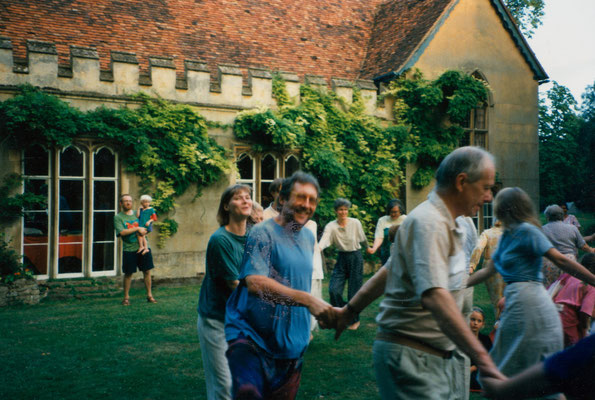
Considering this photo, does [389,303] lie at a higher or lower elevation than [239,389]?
higher

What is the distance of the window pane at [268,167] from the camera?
46.6 ft

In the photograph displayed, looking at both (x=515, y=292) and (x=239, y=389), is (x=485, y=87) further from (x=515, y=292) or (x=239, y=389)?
(x=239, y=389)

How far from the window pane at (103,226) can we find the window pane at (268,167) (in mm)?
4097

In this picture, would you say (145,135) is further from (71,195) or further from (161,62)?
(71,195)

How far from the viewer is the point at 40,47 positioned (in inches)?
439

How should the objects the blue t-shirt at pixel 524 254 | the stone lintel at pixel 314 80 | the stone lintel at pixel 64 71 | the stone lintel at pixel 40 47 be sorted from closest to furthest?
the blue t-shirt at pixel 524 254, the stone lintel at pixel 40 47, the stone lintel at pixel 64 71, the stone lintel at pixel 314 80

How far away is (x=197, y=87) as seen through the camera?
12984mm

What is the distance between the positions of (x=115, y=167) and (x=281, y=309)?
10289mm

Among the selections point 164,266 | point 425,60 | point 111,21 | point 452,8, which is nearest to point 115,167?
point 164,266

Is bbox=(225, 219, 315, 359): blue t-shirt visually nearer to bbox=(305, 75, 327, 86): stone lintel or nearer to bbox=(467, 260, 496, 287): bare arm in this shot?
bbox=(467, 260, 496, 287): bare arm

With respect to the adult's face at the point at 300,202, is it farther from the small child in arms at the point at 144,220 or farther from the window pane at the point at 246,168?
the window pane at the point at 246,168

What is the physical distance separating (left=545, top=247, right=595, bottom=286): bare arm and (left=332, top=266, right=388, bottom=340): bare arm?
A: 196 centimetres

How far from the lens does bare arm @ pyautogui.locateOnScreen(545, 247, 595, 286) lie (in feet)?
13.8

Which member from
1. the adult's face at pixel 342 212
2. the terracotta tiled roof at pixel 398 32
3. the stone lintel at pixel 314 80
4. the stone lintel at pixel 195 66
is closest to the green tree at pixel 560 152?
the terracotta tiled roof at pixel 398 32
